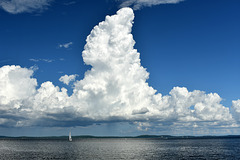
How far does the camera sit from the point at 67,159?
4210 inches

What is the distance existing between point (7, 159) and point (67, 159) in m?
27.1

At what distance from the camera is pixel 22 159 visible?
106 meters

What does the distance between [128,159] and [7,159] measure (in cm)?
5530

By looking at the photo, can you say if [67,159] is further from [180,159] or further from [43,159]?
[180,159]

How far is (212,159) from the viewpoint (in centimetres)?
10419

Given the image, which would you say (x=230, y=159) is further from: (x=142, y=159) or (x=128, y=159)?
(x=128, y=159)

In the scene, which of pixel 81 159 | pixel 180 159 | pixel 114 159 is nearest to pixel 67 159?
pixel 81 159

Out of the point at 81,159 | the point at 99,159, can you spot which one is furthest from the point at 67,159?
the point at 99,159

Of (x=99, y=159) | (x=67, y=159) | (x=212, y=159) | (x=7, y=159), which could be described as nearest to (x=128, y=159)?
(x=99, y=159)

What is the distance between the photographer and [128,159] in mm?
105312

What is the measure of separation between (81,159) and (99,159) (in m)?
8.53

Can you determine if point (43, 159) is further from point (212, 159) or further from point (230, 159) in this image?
point (230, 159)

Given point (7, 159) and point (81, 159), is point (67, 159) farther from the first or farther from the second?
point (7, 159)

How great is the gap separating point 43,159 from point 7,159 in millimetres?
16208
